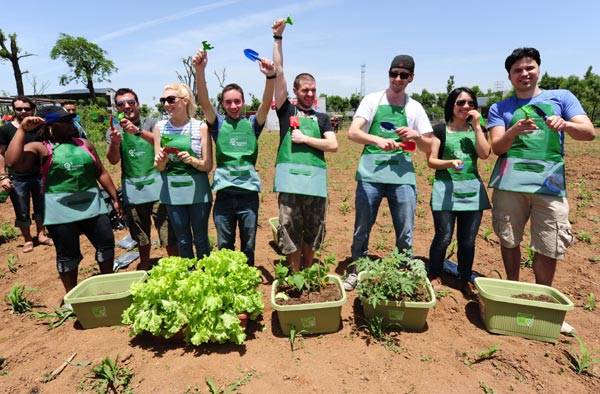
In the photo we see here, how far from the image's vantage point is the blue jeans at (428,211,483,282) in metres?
3.33

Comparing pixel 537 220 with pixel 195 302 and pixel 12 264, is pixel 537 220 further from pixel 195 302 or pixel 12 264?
pixel 12 264

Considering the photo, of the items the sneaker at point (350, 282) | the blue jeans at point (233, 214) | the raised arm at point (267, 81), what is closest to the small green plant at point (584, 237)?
the sneaker at point (350, 282)

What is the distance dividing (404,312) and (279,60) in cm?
244

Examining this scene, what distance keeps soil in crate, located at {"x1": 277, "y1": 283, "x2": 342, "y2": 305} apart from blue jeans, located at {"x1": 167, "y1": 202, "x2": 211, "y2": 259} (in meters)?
0.93

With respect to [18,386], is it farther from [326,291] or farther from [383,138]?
[383,138]

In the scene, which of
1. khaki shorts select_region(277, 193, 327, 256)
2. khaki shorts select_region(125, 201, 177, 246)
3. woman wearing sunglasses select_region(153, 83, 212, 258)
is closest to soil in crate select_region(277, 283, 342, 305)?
khaki shorts select_region(277, 193, 327, 256)

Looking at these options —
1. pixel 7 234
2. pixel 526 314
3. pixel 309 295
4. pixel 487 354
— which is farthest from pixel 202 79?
pixel 7 234

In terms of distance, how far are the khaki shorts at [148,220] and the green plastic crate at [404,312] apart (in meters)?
2.22

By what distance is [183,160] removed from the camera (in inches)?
115

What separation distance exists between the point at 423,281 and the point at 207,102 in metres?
2.46

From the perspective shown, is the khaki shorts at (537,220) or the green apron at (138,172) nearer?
the khaki shorts at (537,220)

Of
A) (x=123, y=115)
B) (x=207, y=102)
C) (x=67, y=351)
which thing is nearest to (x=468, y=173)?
(x=207, y=102)

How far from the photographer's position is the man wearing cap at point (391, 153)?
10.3ft

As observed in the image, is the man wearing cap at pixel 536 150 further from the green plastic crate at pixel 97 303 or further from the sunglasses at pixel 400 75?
the green plastic crate at pixel 97 303
